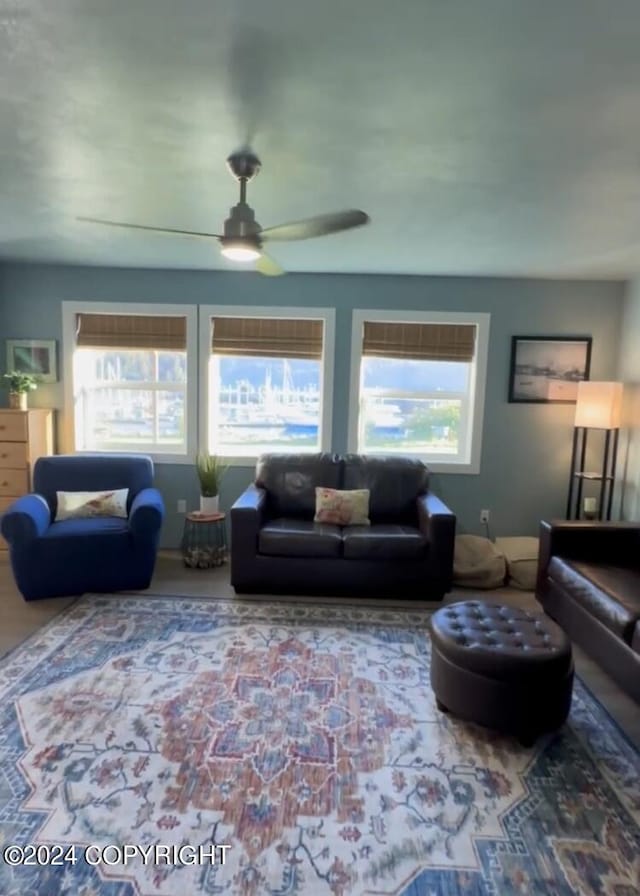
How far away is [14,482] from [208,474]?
1.52 meters

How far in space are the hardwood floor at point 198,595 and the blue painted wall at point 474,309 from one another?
3.43 ft

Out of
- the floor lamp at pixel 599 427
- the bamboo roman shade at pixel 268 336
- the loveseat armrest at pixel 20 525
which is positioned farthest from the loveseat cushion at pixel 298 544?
the floor lamp at pixel 599 427

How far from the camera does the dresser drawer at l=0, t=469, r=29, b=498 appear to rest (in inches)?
159

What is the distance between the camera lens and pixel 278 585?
356 centimetres

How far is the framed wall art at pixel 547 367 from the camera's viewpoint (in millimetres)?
4359

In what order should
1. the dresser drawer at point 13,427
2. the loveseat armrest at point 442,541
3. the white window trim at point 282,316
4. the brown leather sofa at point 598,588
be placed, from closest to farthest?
the brown leather sofa at point 598,588 < the loveseat armrest at point 442,541 < the dresser drawer at point 13,427 < the white window trim at point 282,316

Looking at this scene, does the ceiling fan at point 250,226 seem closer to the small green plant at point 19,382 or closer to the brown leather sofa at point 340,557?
the brown leather sofa at point 340,557

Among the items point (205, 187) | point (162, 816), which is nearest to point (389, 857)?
point (162, 816)

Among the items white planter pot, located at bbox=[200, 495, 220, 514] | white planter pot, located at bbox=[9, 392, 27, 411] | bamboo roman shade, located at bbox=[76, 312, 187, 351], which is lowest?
white planter pot, located at bbox=[200, 495, 220, 514]

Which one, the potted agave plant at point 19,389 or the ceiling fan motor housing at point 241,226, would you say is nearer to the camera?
the ceiling fan motor housing at point 241,226

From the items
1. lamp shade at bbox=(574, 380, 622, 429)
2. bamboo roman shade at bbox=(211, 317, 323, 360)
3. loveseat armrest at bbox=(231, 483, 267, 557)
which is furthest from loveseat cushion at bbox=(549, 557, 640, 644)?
bamboo roman shade at bbox=(211, 317, 323, 360)

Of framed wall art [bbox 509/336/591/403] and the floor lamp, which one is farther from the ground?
framed wall art [bbox 509/336/591/403]

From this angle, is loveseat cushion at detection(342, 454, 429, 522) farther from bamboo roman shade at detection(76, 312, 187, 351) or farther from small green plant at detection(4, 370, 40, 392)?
small green plant at detection(4, 370, 40, 392)

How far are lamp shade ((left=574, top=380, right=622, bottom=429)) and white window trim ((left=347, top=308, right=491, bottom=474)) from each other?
2.58 feet
